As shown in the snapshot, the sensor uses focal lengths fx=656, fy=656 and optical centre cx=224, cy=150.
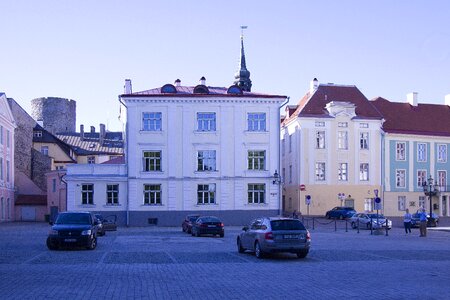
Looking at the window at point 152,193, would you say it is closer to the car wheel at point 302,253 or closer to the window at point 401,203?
the window at point 401,203

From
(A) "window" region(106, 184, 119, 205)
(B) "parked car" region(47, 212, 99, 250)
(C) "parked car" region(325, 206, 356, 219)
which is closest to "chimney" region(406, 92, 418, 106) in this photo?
(C) "parked car" region(325, 206, 356, 219)

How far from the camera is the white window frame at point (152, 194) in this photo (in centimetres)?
5553

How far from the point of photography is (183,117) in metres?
55.8

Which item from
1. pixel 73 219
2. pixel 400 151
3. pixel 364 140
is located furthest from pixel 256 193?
pixel 73 219

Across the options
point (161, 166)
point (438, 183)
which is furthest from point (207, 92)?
point (438, 183)

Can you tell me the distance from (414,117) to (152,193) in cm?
3572

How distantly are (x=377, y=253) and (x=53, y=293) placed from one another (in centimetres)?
1463

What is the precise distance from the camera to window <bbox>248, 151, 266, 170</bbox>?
185ft

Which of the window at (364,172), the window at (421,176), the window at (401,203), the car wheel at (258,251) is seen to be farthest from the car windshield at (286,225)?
the window at (421,176)

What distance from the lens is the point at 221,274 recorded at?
677 inches

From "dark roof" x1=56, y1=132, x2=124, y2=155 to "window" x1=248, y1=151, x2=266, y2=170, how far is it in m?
46.6

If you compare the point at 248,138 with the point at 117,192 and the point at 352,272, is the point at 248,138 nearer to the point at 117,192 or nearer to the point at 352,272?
the point at 117,192

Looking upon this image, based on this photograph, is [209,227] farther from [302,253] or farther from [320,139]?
[320,139]

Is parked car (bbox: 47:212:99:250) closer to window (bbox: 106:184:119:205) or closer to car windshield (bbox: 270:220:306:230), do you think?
car windshield (bbox: 270:220:306:230)
